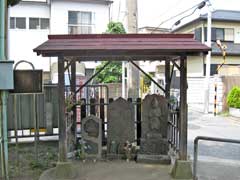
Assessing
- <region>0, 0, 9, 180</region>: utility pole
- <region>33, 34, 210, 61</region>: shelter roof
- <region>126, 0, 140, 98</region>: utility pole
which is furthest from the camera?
<region>126, 0, 140, 98</region>: utility pole

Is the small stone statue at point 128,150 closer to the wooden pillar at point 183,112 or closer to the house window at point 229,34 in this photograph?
the wooden pillar at point 183,112

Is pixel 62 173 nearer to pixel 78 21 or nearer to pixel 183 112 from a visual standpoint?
pixel 183 112

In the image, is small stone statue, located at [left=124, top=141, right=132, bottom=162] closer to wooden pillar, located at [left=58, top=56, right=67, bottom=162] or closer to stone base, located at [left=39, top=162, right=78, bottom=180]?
stone base, located at [left=39, top=162, right=78, bottom=180]

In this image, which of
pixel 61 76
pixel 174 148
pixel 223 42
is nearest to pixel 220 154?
pixel 174 148

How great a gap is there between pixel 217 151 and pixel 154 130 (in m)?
2.55

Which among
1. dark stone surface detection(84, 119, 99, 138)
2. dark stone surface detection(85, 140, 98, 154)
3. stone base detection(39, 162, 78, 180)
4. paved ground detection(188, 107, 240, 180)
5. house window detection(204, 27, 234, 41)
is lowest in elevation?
paved ground detection(188, 107, 240, 180)

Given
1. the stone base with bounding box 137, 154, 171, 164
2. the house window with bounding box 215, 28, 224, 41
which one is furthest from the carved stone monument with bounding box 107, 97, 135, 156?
the house window with bounding box 215, 28, 224, 41

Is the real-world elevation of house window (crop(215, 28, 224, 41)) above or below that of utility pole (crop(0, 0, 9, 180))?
above

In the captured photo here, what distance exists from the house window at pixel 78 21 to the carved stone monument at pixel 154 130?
55.3 feet

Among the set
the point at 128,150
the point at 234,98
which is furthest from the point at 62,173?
the point at 234,98

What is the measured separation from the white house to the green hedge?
34.2 ft

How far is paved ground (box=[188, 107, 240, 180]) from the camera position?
6.15 metres

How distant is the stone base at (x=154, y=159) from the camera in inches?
254

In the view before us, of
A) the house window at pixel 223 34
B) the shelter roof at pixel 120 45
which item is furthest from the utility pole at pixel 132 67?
the house window at pixel 223 34
